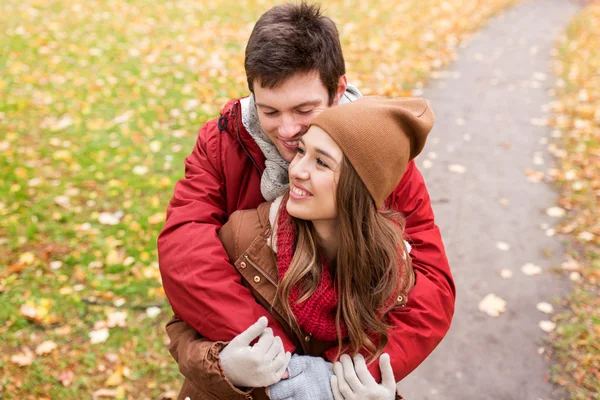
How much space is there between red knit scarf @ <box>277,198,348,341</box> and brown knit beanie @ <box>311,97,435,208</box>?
12.5 inches

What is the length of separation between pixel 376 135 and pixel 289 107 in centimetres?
42

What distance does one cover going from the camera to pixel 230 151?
6.73 ft

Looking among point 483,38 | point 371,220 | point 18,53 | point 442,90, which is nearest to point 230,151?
point 371,220

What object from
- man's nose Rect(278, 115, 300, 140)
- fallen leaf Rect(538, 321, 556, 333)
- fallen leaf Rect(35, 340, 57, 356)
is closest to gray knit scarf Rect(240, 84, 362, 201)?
man's nose Rect(278, 115, 300, 140)

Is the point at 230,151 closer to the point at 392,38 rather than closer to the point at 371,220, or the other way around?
the point at 371,220

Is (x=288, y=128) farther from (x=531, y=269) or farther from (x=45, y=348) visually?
(x=531, y=269)

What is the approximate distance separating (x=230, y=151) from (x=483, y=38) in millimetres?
9184

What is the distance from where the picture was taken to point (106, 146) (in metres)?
5.11

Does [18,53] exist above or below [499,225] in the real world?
above

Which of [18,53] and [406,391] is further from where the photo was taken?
[18,53]

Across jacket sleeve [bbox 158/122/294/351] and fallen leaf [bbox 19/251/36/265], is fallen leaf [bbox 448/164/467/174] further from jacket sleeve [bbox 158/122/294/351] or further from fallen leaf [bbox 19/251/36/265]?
fallen leaf [bbox 19/251/36/265]

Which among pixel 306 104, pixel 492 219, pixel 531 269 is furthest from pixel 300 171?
pixel 492 219

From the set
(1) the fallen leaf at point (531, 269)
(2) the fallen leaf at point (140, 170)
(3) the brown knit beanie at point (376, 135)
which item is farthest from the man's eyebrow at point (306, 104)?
(2) the fallen leaf at point (140, 170)

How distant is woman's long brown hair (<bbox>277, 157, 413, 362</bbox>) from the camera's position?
64.7 inches
